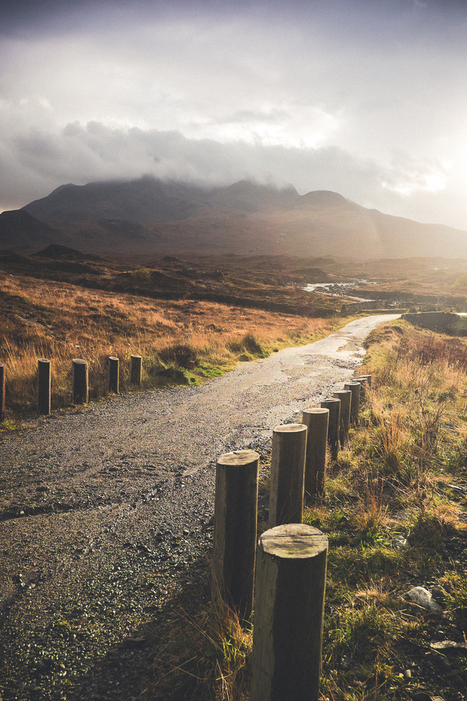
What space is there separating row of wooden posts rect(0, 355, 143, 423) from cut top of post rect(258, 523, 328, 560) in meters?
A: 5.87

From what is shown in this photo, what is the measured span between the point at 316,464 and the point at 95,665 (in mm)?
2358

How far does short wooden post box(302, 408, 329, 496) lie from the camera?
3510 millimetres

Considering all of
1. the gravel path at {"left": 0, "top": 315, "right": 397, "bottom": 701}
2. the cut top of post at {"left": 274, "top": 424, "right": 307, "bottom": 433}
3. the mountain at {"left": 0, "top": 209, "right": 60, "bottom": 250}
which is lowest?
the gravel path at {"left": 0, "top": 315, "right": 397, "bottom": 701}

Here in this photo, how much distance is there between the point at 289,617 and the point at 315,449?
2403mm

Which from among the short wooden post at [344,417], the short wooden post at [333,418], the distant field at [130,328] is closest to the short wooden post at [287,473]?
the short wooden post at [333,418]

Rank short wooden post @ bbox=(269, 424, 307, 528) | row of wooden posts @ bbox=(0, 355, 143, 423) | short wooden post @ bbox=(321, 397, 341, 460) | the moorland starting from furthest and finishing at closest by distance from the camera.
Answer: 1. row of wooden posts @ bbox=(0, 355, 143, 423)
2. short wooden post @ bbox=(321, 397, 341, 460)
3. short wooden post @ bbox=(269, 424, 307, 528)
4. the moorland

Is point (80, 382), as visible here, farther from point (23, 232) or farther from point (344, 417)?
point (23, 232)

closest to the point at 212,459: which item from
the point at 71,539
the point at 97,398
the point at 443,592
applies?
the point at 71,539

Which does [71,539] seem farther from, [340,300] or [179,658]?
[340,300]

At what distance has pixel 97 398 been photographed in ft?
25.0

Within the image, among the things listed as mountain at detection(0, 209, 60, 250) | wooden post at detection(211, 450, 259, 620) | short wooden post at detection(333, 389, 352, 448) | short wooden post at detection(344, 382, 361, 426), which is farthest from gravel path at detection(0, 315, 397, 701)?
mountain at detection(0, 209, 60, 250)

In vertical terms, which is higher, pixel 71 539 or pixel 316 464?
pixel 316 464

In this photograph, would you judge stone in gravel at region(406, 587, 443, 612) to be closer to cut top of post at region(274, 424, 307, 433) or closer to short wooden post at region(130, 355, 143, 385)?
cut top of post at region(274, 424, 307, 433)

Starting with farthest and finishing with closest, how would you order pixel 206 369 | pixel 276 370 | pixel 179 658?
1. pixel 276 370
2. pixel 206 369
3. pixel 179 658
